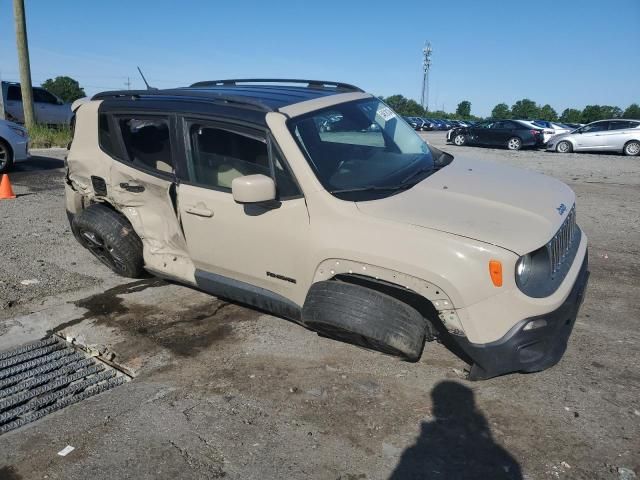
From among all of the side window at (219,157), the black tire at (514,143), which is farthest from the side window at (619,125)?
the side window at (219,157)

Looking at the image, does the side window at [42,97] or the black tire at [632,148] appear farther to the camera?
the black tire at [632,148]

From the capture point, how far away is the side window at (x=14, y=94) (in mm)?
18453

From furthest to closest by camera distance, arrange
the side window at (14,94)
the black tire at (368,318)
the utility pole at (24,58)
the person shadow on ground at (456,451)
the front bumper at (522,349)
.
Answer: the side window at (14,94), the utility pole at (24,58), the black tire at (368,318), the front bumper at (522,349), the person shadow on ground at (456,451)

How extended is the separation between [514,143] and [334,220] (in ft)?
72.7

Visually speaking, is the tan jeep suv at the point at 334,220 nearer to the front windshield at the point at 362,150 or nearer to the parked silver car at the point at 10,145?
the front windshield at the point at 362,150

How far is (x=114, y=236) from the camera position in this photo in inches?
180

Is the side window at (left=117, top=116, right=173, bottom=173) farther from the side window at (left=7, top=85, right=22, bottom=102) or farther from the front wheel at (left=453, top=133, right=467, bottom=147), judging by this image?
the front wheel at (left=453, top=133, right=467, bottom=147)

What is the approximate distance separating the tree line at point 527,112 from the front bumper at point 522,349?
73979mm

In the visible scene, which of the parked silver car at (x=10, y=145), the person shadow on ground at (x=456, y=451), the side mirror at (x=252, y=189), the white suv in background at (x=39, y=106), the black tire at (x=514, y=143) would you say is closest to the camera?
the person shadow on ground at (x=456, y=451)

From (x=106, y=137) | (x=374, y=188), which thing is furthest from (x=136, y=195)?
(x=374, y=188)

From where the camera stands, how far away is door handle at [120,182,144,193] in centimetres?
434

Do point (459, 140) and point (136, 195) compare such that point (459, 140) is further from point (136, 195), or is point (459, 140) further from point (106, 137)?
point (136, 195)

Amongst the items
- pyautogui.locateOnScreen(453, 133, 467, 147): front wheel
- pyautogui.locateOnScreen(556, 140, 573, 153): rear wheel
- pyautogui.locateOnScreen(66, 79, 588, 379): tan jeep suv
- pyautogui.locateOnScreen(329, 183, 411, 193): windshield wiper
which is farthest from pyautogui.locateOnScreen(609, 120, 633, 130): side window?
pyautogui.locateOnScreen(329, 183, 411, 193): windshield wiper

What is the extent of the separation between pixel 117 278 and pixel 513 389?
3.79 metres
